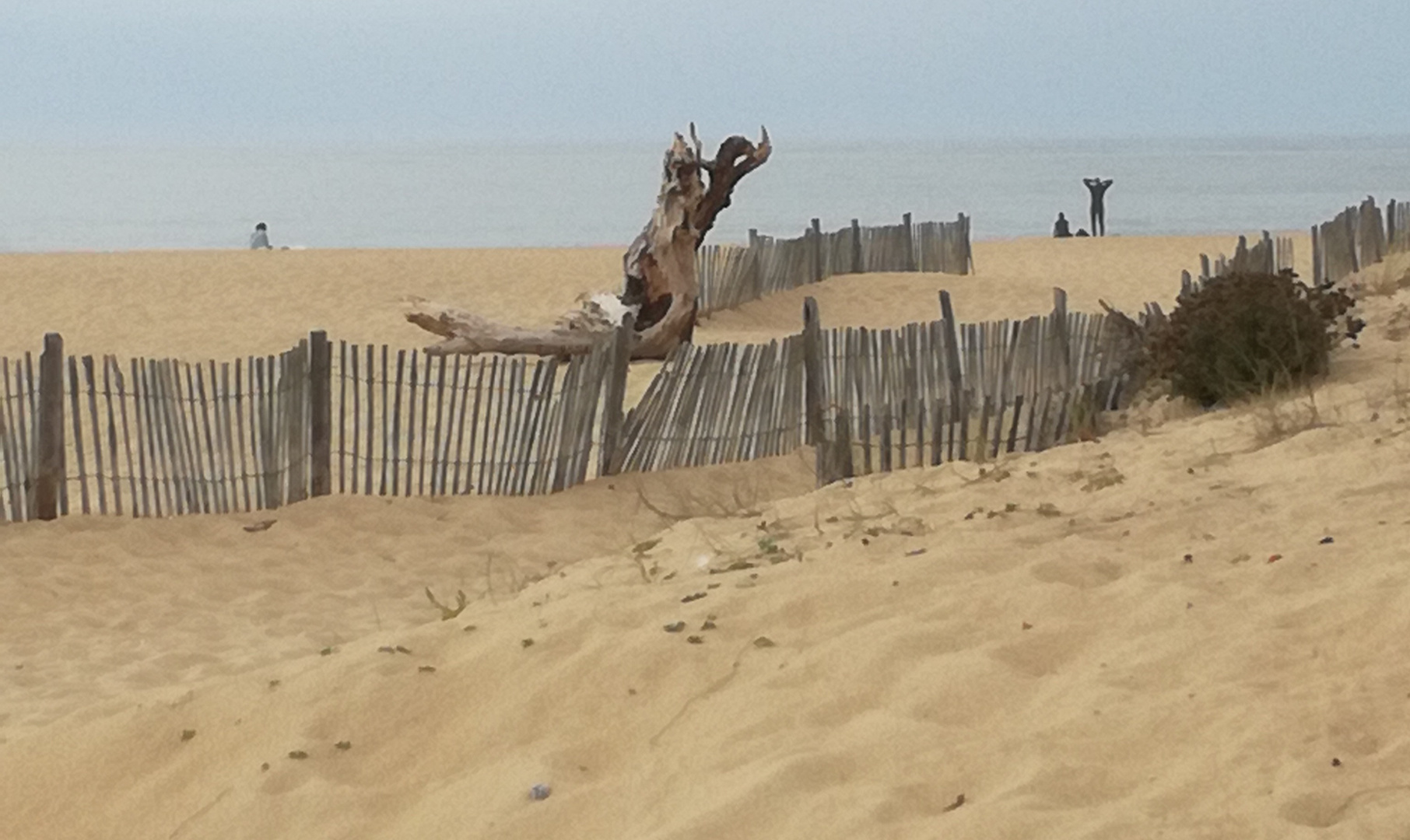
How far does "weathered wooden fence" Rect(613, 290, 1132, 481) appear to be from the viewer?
8703 millimetres

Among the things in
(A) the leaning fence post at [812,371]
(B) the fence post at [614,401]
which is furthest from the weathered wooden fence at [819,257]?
(B) the fence post at [614,401]

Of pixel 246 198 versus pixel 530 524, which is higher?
pixel 246 198

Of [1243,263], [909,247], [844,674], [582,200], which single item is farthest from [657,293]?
[582,200]

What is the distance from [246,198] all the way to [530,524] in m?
63.1

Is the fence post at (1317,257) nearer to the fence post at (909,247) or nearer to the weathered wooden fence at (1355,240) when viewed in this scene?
the weathered wooden fence at (1355,240)

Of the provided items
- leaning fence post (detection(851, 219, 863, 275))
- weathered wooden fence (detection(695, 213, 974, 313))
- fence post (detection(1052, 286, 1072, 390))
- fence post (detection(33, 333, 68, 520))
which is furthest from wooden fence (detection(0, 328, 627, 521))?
leaning fence post (detection(851, 219, 863, 275))

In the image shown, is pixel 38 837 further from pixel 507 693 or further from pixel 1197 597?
pixel 1197 597

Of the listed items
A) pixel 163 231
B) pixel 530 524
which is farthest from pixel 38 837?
pixel 163 231

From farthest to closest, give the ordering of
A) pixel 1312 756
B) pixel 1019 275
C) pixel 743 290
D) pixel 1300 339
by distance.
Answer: pixel 1019 275, pixel 743 290, pixel 1300 339, pixel 1312 756

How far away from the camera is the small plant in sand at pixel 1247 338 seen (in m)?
7.84

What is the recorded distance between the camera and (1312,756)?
307cm

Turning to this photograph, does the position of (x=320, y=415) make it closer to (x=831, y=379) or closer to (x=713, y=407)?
(x=713, y=407)

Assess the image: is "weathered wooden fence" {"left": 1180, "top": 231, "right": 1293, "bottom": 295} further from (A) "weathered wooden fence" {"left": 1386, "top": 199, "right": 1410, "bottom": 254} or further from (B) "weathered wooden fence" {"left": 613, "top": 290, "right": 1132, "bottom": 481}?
(A) "weathered wooden fence" {"left": 1386, "top": 199, "right": 1410, "bottom": 254}

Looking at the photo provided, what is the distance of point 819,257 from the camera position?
18234mm
